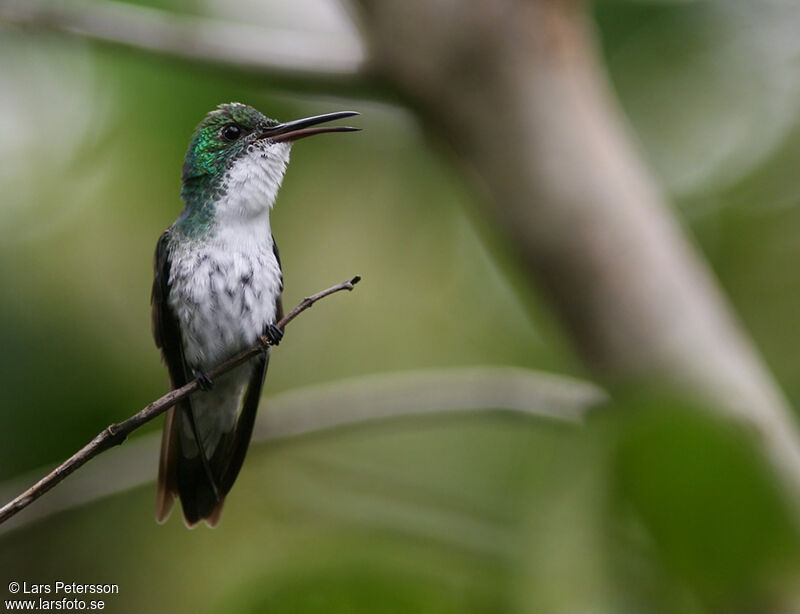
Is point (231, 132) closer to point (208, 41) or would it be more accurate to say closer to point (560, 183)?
point (208, 41)

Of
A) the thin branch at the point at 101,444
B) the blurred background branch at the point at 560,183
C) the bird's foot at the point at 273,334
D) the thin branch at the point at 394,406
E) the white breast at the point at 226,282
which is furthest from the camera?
the blurred background branch at the point at 560,183

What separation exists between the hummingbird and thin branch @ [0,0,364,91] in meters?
1.28

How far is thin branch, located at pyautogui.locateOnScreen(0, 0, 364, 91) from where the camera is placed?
2.36 m

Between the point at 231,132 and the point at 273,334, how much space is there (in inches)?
11.6

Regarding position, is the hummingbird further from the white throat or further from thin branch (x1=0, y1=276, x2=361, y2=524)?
thin branch (x1=0, y1=276, x2=361, y2=524)

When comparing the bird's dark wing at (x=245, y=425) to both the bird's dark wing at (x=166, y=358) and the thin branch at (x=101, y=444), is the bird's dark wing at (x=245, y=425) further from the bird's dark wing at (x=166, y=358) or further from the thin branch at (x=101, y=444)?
the thin branch at (x=101, y=444)

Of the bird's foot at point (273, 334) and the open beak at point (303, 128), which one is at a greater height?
the open beak at point (303, 128)

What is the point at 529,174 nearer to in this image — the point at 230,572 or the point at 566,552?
the point at 566,552

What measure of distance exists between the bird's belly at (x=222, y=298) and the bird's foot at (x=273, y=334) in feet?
0.19

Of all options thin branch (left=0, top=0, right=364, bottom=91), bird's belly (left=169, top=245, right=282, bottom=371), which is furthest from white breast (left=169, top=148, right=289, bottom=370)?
thin branch (left=0, top=0, right=364, bottom=91)

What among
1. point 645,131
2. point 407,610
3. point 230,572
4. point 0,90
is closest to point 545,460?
point 407,610

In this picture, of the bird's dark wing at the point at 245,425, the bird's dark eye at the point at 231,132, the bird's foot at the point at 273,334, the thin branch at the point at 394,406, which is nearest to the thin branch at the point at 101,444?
the bird's foot at the point at 273,334

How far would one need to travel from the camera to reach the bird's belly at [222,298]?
1160mm

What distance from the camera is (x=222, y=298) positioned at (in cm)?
120
